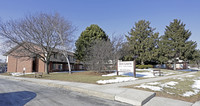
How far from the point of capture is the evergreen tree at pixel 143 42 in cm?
3212

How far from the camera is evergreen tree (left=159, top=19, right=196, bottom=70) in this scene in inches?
1133

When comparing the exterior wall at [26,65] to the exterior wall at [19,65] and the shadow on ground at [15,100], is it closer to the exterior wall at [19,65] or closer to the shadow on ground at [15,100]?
the exterior wall at [19,65]

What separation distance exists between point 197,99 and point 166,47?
29301 millimetres

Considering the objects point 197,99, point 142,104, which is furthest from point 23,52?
point 197,99

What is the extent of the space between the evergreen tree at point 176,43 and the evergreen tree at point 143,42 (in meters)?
2.52

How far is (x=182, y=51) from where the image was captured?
2852cm

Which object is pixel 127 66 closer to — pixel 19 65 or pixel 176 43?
pixel 176 43

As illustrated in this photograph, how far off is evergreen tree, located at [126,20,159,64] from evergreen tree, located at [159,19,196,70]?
2520 millimetres

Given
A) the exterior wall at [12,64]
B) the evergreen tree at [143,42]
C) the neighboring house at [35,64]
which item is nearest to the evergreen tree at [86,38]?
the neighboring house at [35,64]

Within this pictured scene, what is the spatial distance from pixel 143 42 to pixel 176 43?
7864 millimetres

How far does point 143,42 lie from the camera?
32.9 m

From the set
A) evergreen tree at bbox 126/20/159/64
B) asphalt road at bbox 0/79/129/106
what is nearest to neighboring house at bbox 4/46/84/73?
evergreen tree at bbox 126/20/159/64

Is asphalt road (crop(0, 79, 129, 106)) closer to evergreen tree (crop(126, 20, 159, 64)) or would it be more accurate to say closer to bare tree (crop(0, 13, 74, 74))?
bare tree (crop(0, 13, 74, 74))

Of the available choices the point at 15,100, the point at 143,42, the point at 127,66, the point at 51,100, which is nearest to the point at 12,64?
the point at 127,66
